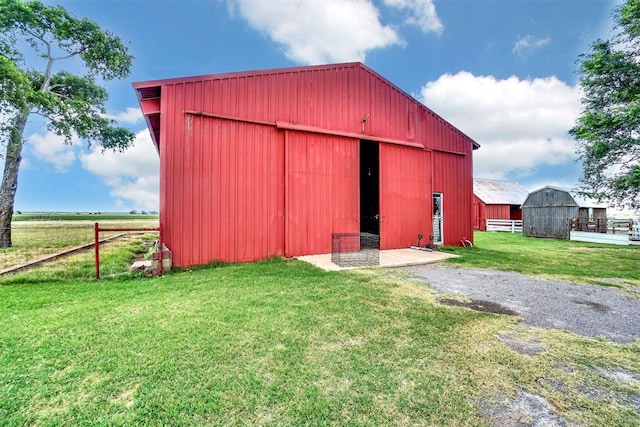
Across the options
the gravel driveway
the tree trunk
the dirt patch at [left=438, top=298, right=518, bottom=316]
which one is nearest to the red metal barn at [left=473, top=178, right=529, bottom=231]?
the gravel driveway

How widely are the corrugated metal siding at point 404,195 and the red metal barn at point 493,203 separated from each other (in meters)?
16.9

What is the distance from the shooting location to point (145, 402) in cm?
170

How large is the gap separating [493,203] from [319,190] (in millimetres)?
23255

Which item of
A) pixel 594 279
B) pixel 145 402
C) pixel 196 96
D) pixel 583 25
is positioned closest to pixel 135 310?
pixel 145 402

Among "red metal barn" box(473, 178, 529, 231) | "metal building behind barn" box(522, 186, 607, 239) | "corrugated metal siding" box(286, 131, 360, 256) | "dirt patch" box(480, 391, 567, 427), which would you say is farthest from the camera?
"red metal barn" box(473, 178, 529, 231)

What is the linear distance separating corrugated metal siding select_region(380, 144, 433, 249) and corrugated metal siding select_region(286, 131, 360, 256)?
1128 millimetres

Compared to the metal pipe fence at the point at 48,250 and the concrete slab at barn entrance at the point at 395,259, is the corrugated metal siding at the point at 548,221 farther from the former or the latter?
the metal pipe fence at the point at 48,250

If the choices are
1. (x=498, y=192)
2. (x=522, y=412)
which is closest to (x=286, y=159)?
(x=522, y=412)

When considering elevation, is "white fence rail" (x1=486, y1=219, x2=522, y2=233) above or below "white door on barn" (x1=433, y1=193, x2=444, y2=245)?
below

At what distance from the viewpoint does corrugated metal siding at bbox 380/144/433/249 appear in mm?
8445

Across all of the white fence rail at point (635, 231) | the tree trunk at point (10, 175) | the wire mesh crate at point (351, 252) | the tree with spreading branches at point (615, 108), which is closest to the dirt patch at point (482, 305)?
the wire mesh crate at point (351, 252)

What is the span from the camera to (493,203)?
24.3 metres

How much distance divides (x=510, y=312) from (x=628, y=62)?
12588 millimetres

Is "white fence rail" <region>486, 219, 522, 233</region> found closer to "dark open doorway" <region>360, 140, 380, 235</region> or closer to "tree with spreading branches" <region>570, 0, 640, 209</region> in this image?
"tree with spreading branches" <region>570, 0, 640, 209</region>
